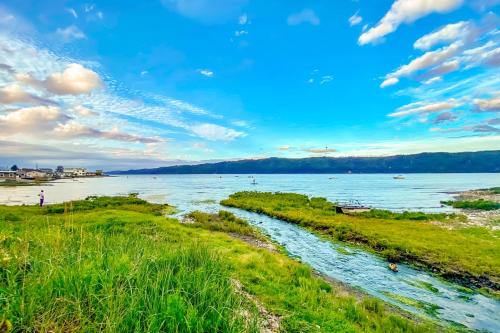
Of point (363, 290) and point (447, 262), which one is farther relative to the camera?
point (447, 262)

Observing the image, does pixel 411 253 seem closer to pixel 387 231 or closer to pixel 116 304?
pixel 387 231

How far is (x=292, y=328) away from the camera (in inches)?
321

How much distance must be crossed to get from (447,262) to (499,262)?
10.1ft

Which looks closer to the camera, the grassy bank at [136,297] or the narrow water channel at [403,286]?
the grassy bank at [136,297]

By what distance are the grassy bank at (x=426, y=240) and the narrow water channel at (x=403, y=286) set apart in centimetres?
181

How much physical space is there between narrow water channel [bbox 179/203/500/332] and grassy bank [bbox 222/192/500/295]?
1.81m

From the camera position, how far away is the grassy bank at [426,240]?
18.6m

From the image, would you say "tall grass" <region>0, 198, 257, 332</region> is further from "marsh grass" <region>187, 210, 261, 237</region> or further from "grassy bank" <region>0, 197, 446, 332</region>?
"marsh grass" <region>187, 210, 261, 237</region>

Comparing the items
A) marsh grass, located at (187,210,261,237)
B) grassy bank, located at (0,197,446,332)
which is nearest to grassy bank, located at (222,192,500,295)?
marsh grass, located at (187,210,261,237)

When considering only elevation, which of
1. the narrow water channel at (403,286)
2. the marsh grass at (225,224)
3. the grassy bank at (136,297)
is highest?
the grassy bank at (136,297)

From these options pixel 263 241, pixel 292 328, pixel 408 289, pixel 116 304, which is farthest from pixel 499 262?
pixel 116 304

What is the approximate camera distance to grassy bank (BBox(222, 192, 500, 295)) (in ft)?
61.0

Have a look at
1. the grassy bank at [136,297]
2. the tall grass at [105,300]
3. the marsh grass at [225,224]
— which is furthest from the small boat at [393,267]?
the tall grass at [105,300]

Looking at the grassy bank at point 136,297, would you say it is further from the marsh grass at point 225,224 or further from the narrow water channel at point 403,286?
the marsh grass at point 225,224
